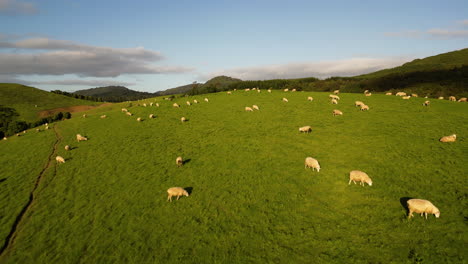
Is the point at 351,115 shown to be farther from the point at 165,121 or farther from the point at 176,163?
the point at 165,121

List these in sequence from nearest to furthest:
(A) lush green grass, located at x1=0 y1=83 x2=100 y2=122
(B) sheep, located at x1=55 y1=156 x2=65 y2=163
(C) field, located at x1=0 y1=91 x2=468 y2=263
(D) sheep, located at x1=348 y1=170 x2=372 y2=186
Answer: (C) field, located at x1=0 y1=91 x2=468 y2=263 < (D) sheep, located at x1=348 y1=170 x2=372 y2=186 < (B) sheep, located at x1=55 y1=156 x2=65 y2=163 < (A) lush green grass, located at x1=0 y1=83 x2=100 y2=122

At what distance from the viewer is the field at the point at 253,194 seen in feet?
42.7

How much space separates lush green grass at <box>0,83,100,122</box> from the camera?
95400mm

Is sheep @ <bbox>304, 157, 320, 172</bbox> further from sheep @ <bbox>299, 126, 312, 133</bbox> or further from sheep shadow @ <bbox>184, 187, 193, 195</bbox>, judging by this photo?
sheep shadow @ <bbox>184, 187, 193, 195</bbox>

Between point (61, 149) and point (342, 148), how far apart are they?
4216 centimetres

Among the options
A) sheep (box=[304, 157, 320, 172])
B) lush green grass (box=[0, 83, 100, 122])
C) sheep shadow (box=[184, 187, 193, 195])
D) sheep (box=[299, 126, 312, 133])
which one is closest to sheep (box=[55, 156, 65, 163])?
sheep shadow (box=[184, 187, 193, 195])

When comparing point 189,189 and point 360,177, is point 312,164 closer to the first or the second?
point 360,177

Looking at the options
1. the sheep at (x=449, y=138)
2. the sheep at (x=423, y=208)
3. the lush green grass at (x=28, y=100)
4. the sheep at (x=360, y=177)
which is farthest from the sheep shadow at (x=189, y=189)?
the lush green grass at (x=28, y=100)

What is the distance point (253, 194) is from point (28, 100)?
14145 centimetres

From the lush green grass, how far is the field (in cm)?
8449

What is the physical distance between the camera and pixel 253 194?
18391 mm

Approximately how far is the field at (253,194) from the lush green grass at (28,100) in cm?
8449

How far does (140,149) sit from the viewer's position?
101ft

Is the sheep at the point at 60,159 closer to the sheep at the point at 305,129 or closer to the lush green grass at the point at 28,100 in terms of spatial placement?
the sheep at the point at 305,129
